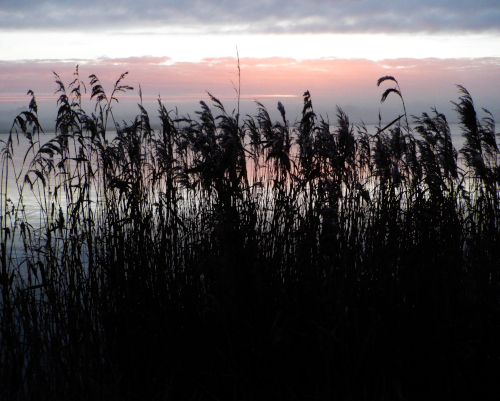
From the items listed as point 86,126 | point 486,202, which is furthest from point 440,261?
point 86,126

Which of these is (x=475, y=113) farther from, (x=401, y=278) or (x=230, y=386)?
(x=230, y=386)

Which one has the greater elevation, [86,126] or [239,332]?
[86,126]

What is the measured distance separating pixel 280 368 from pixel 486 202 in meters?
2.47

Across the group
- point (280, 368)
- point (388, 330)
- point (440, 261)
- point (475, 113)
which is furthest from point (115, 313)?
point (475, 113)

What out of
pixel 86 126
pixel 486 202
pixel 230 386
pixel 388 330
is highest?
pixel 86 126

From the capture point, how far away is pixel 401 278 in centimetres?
248

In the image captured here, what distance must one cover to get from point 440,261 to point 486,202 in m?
1.11

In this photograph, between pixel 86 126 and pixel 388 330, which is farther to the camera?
pixel 86 126

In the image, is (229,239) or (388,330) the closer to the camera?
(388,330)

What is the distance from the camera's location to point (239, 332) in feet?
6.81

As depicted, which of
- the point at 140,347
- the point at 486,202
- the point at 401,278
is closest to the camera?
the point at 140,347

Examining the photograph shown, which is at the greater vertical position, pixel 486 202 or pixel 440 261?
pixel 486 202

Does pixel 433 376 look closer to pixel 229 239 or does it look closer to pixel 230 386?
pixel 230 386

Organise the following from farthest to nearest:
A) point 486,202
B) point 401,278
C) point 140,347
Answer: point 486,202, point 401,278, point 140,347
